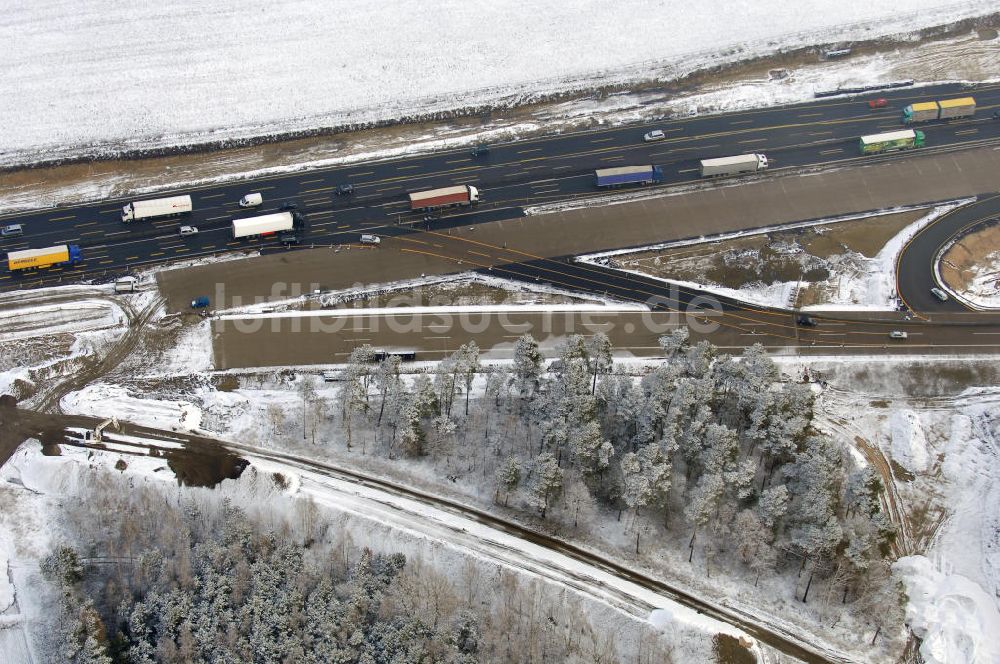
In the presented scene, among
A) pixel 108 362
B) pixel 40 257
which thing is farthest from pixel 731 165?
pixel 40 257

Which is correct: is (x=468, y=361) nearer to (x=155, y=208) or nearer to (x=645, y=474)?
(x=645, y=474)

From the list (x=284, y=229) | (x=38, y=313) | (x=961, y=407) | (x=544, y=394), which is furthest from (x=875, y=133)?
(x=38, y=313)

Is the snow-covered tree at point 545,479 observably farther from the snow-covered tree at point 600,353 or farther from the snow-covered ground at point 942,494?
the snow-covered ground at point 942,494

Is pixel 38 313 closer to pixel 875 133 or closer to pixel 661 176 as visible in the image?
pixel 661 176

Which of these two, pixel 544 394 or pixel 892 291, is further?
pixel 892 291

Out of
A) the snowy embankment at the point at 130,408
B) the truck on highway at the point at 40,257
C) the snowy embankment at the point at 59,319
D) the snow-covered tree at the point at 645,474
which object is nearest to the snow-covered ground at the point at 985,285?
Result: the snow-covered tree at the point at 645,474
